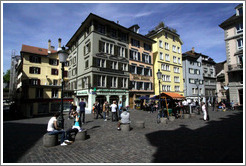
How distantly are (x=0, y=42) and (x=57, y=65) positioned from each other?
1259 inches

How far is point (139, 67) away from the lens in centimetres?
3297

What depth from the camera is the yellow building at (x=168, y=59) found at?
36.8 metres

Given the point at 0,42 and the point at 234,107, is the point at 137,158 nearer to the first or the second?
the point at 0,42

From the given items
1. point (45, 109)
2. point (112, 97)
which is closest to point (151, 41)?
point (112, 97)

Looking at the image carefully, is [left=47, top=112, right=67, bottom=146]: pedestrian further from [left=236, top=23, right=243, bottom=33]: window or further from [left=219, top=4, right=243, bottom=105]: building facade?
[left=236, top=23, right=243, bottom=33]: window

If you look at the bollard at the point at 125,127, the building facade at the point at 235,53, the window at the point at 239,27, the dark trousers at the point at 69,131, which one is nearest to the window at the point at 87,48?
the bollard at the point at 125,127

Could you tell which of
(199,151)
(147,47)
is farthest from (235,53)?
(199,151)

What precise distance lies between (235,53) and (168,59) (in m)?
14.6

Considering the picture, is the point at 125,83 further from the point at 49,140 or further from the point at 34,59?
the point at 49,140

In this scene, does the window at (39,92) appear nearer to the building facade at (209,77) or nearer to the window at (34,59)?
the window at (34,59)

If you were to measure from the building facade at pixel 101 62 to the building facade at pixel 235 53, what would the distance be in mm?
19841

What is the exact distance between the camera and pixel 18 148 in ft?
20.9

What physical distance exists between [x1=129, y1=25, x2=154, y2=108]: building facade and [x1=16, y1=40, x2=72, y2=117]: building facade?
13207 millimetres

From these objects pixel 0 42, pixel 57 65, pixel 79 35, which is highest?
pixel 79 35
